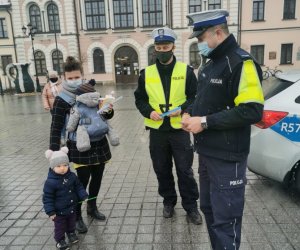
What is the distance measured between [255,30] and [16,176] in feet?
92.1

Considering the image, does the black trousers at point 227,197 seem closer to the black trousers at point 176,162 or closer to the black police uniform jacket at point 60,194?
the black trousers at point 176,162

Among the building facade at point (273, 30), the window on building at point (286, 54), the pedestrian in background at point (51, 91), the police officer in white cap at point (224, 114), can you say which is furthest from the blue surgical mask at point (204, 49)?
the window on building at point (286, 54)

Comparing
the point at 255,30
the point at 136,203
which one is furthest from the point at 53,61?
the point at 136,203

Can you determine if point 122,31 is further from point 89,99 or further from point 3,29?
point 89,99

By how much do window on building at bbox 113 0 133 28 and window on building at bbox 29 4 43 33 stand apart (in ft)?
24.1

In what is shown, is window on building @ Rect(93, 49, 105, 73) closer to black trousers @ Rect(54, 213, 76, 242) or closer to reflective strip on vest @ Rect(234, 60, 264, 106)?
black trousers @ Rect(54, 213, 76, 242)

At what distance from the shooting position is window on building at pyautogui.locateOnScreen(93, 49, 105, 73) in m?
31.5

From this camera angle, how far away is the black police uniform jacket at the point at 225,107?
2.26 m

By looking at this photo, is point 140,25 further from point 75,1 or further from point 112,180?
point 112,180

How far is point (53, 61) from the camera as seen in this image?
31547mm

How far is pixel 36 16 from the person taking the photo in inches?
1223

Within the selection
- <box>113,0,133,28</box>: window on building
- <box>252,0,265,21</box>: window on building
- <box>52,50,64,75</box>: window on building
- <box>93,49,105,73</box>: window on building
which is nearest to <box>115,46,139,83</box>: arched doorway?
<box>93,49,105,73</box>: window on building

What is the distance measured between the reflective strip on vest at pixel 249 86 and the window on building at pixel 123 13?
97.8 ft

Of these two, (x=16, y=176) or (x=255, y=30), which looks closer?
(x=16, y=176)
